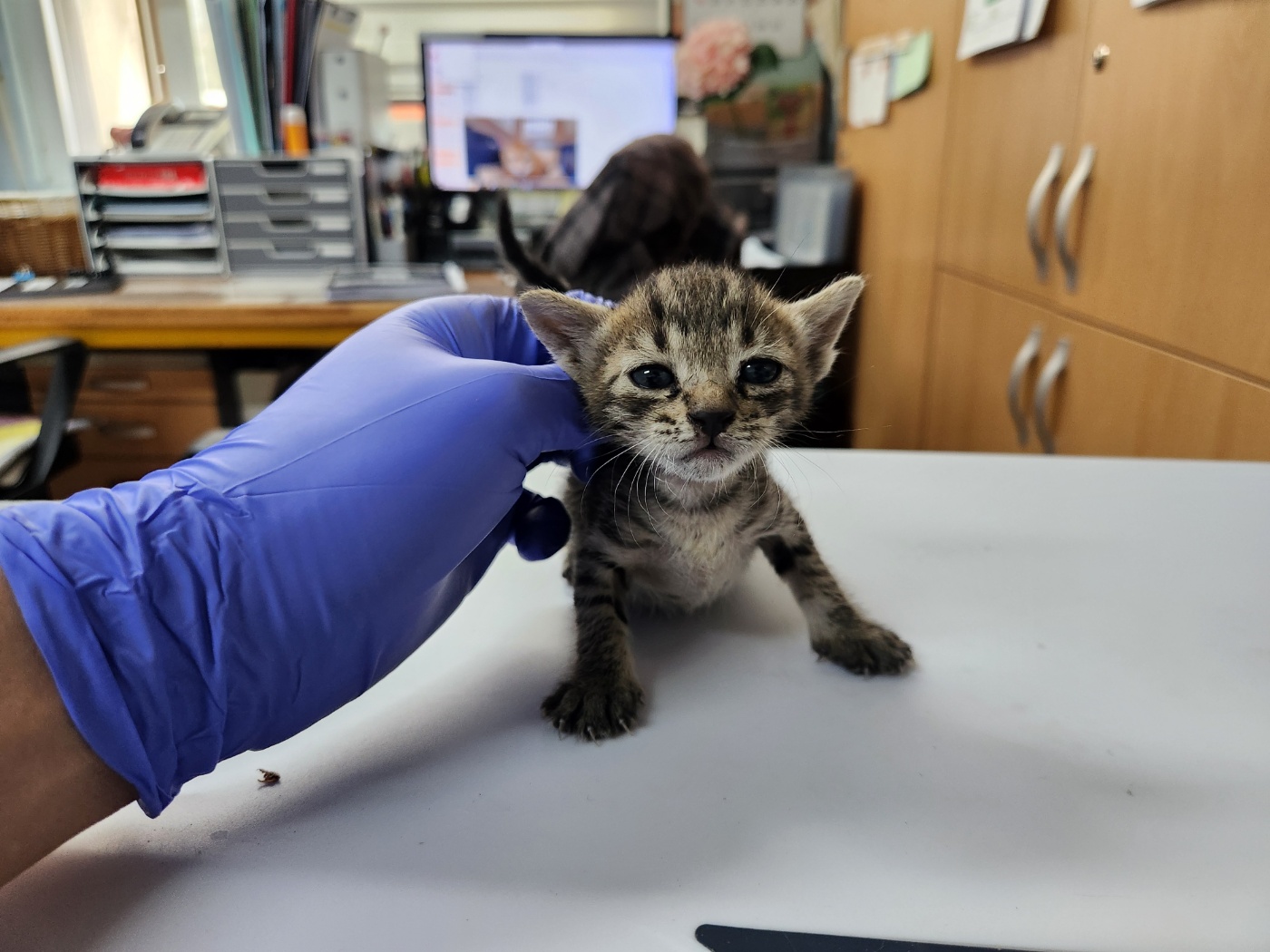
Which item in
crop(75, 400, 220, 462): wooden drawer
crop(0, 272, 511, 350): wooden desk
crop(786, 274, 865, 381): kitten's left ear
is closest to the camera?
crop(786, 274, 865, 381): kitten's left ear

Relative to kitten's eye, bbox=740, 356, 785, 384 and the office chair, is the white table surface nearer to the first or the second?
kitten's eye, bbox=740, 356, 785, 384

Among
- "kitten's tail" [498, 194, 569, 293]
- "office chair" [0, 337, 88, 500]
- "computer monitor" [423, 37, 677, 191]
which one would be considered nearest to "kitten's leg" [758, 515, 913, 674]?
"kitten's tail" [498, 194, 569, 293]

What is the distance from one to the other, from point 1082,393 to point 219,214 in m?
2.18

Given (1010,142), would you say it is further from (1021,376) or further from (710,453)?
(710,453)

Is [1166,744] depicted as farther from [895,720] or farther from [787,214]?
[787,214]

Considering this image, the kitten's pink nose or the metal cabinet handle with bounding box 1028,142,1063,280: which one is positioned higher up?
the metal cabinet handle with bounding box 1028,142,1063,280

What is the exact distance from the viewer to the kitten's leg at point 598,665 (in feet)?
2.14

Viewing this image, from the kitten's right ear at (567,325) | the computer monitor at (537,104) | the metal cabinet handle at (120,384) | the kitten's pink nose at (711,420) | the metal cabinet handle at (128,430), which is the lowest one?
the metal cabinet handle at (128,430)

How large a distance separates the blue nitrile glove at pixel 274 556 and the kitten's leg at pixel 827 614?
0.26m

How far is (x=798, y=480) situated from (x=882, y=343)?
4.82 ft

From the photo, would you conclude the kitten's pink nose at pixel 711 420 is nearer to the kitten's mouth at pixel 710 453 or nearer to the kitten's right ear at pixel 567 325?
the kitten's mouth at pixel 710 453

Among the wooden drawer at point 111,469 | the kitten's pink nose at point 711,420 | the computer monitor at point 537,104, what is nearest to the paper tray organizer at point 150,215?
the wooden drawer at point 111,469

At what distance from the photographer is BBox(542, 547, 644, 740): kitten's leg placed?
0.65 meters

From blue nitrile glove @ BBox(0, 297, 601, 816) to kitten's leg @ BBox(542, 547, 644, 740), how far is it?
0.13 m
